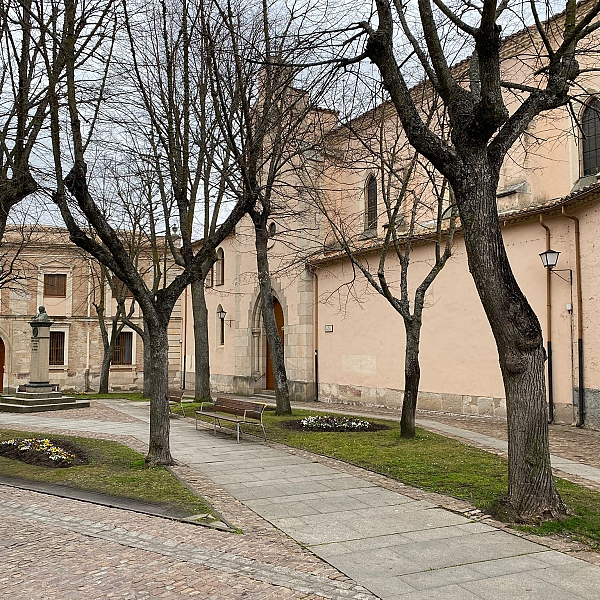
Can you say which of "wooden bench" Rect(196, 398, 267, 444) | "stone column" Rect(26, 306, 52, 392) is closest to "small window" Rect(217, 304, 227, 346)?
"stone column" Rect(26, 306, 52, 392)

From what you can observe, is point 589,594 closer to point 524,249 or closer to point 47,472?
point 47,472

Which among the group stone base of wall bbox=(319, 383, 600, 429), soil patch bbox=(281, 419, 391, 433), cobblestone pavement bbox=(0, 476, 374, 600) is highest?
stone base of wall bbox=(319, 383, 600, 429)

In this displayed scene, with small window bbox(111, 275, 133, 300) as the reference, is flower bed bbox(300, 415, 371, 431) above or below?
below

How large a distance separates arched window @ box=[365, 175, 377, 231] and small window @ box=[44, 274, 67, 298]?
22799mm

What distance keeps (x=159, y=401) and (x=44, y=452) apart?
244cm

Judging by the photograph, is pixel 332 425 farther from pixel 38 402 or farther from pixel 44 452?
pixel 38 402

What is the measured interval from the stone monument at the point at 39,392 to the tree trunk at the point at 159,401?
10.9 metres

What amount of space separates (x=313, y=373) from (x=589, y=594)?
18232 millimetres

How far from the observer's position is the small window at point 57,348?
38.0 metres

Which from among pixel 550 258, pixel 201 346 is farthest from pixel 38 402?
pixel 550 258

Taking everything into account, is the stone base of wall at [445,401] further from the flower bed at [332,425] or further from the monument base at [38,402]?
the monument base at [38,402]

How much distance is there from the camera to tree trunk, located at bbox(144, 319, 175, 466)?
9.66m

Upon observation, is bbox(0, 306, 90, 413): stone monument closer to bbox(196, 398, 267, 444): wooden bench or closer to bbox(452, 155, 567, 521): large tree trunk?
bbox(196, 398, 267, 444): wooden bench

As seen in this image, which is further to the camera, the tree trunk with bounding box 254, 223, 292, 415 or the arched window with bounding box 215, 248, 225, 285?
the arched window with bounding box 215, 248, 225, 285
